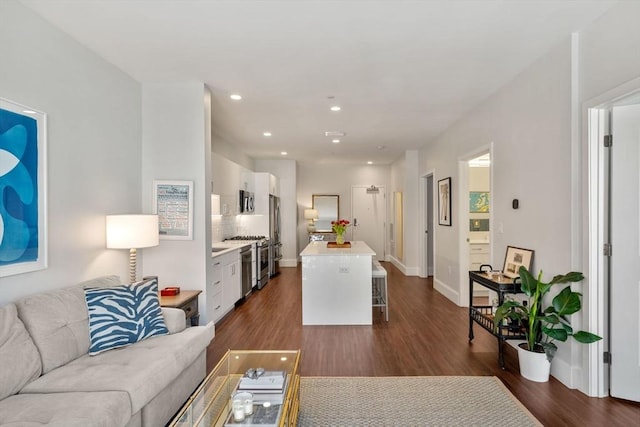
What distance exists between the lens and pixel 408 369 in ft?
A: 9.64

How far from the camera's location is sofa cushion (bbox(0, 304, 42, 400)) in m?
1.68

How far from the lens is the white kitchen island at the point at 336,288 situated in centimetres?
416

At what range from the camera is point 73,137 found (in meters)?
2.65

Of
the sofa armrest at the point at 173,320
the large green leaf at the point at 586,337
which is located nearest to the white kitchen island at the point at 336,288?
the sofa armrest at the point at 173,320

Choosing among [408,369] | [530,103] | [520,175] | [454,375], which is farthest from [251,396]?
[530,103]

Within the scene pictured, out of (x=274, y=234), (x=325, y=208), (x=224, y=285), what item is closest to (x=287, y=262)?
(x=274, y=234)

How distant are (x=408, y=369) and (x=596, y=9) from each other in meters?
3.00

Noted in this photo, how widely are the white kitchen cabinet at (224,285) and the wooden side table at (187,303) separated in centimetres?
27

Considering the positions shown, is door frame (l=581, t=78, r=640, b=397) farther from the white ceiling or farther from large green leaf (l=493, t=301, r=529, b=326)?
the white ceiling

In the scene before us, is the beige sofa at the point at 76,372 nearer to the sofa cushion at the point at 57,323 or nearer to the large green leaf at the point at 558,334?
the sofa cushion at the point at 57,323

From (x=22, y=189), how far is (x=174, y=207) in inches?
56.3

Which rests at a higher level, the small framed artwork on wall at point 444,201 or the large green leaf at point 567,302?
the small framed artwork on wall at point 444,201

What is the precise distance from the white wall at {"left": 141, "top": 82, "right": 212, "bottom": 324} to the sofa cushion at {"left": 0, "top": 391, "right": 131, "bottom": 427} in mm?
1925

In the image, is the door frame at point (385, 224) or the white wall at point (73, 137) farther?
the door frame at point (385, 224)
